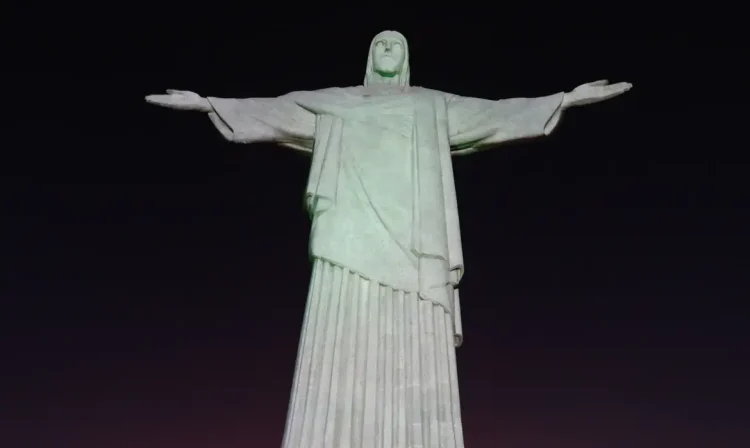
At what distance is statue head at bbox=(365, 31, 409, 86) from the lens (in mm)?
10742

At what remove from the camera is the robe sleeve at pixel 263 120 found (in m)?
10.1

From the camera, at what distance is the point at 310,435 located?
8.24 meters

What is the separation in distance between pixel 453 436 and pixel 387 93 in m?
4.19

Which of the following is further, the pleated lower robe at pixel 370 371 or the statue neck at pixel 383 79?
the statue neck at pixel 383 79

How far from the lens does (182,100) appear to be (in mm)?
10078

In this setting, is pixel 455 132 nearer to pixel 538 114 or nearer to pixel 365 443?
pixel 538 114

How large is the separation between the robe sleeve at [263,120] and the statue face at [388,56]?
3.68 ft

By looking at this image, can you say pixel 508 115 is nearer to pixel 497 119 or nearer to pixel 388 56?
pixel 497 119

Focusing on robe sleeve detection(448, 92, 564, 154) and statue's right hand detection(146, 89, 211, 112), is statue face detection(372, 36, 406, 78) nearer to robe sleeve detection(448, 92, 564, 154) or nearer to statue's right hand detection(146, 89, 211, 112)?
robe sleeve detection(448, 92, 564, 154)

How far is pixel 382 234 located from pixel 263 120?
2072 mm

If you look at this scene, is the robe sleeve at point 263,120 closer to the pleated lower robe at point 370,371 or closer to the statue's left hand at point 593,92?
the pleated lower robe at point 370,371

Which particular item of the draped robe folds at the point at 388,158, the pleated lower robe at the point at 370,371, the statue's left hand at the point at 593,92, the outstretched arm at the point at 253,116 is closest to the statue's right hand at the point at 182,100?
the outstretched arm at the point at 253,116

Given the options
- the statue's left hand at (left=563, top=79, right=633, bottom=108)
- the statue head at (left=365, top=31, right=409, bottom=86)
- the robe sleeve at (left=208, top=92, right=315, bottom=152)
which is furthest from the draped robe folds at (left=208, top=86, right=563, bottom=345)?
the statue head at (left=365, top=31, right=409, bottom=86)

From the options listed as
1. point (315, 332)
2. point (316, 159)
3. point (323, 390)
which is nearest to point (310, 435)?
point (323, 390)
